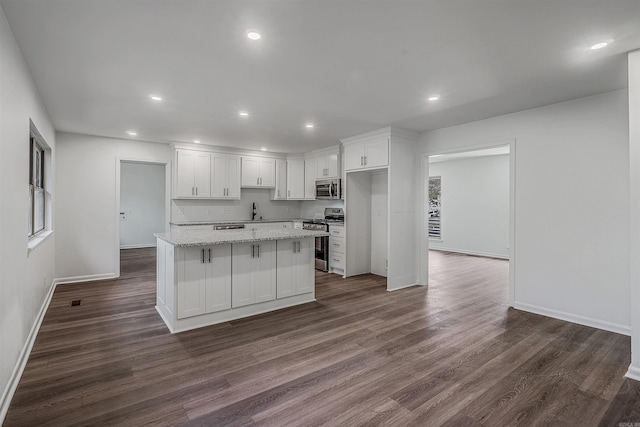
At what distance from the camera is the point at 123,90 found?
3.31m

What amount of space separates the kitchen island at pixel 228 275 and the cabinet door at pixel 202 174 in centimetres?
258

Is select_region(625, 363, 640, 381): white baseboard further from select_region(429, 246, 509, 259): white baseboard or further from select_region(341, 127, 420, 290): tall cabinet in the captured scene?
select_region(429, 246, 509, 259): white baseboard

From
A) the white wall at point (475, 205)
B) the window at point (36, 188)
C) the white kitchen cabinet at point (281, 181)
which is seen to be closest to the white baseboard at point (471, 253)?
the white wall at point (475, 205)

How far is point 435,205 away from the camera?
9484 mm

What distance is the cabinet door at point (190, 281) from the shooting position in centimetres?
331

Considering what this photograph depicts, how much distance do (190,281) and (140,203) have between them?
7.48m

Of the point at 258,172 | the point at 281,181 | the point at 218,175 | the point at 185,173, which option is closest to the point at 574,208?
the point at 281,181

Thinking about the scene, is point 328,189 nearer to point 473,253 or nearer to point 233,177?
point 233,177

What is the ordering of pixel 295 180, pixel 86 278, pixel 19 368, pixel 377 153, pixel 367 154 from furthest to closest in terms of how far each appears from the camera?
pixel 295 180, pixel 86 278, pixel 367 154, pixel 377 153, pixel 19 368

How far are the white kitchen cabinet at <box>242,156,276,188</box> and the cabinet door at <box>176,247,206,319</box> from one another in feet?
12.2

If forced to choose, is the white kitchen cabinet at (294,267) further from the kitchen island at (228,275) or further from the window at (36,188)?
the window at (36,188)

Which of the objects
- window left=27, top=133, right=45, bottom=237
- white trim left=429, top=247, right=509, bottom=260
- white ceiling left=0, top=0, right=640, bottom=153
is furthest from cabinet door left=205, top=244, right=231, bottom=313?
white trim left=429, top=247, right=509, bottom=260

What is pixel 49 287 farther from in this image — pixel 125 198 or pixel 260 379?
pixel 125 198

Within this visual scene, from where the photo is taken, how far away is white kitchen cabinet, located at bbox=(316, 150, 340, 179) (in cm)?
640
